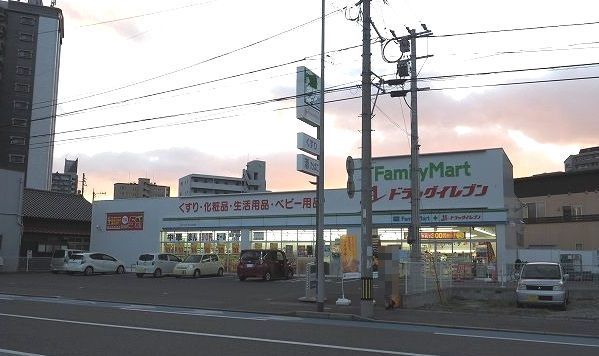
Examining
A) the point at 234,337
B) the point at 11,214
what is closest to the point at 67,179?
the point at 11,214

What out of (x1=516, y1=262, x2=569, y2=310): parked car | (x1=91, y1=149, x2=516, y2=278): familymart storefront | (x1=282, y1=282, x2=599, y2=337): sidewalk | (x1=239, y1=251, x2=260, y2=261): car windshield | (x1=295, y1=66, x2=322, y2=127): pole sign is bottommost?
(x1=282, y1=282, x2=599, y2=337): sidewalk

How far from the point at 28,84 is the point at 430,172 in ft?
253

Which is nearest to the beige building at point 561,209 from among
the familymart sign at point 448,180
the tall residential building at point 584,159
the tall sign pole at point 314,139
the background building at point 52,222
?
the familymart sign at point 448,180

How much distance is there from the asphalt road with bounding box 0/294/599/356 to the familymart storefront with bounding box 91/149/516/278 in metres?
16.4

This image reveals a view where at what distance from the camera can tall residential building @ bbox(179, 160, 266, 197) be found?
123188 millimetres

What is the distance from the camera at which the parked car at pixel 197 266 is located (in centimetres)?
3550

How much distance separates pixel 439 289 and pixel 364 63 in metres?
8.91

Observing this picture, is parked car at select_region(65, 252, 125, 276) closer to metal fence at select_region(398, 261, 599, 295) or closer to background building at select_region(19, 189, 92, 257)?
background building at select_region(19, 189, 92, 257)

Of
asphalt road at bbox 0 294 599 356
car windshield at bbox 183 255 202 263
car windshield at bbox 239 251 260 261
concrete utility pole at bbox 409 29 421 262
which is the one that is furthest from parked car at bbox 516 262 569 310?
car windshield at bbox 183 255 202 263

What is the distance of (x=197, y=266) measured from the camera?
Answer: 1405 inches

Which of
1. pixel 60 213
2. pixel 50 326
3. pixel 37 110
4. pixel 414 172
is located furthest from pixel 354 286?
pixel 37 110

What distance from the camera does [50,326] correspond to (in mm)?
12703

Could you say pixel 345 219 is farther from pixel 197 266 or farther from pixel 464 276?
pixel 197 266

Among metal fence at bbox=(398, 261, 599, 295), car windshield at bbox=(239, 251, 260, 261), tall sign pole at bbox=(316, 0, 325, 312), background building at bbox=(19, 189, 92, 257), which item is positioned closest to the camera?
tall sign pole at bbox=(316, 0, 325, 312)
